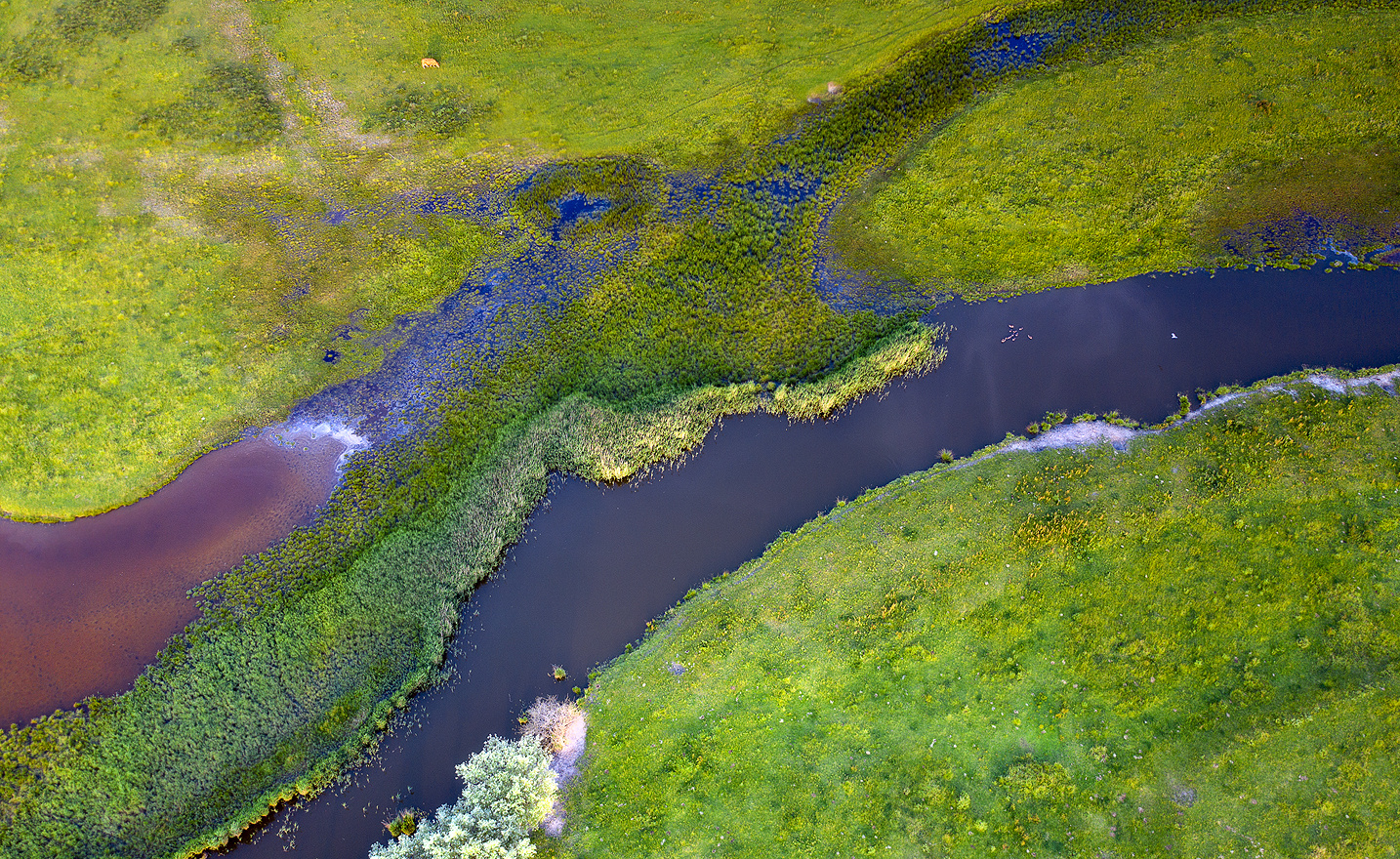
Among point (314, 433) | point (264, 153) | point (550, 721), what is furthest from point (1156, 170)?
point (264, 153)

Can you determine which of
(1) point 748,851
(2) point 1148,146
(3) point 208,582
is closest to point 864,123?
(2) point 1148,146

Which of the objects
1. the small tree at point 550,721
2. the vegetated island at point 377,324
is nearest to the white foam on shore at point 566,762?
the small tree at point 550,721

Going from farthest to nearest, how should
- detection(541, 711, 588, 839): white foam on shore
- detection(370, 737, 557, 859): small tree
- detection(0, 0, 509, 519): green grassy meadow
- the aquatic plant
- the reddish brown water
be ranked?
detection(0, 0, 509, 519): green grassy meadow
the reddish brown water
the aquatic plant
detection(541, 711, 588, 839): white foam on shore
detection(370, 737, 557, 859): small tree

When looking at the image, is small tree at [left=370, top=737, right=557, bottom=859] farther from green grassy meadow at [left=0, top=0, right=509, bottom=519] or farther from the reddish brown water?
green grassy meadow at [left=0, top=0, right=509, bottom=519]

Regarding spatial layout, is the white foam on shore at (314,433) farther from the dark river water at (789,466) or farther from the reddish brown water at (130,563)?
the dark river water at (789,466)

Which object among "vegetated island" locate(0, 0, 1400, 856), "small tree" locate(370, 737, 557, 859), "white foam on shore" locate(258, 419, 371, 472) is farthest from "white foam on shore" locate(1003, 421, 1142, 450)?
"white foam on shore" locate(258, 419, 371, 472)

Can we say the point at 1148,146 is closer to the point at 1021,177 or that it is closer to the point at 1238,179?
the point at 1238,179
